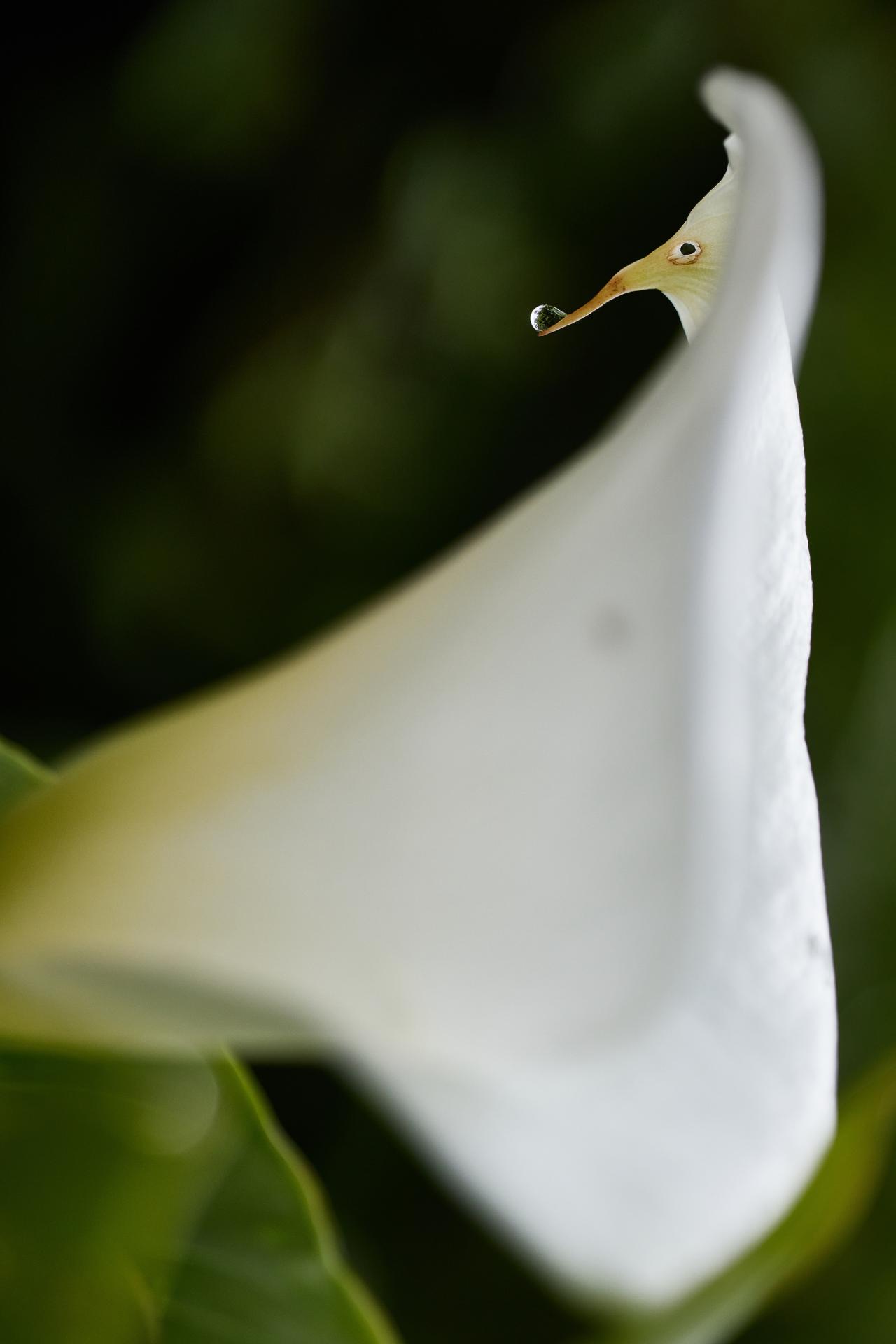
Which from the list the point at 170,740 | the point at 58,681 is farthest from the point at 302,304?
the point at 170,740

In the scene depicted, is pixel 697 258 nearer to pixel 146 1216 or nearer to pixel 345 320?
pixel 146 1216

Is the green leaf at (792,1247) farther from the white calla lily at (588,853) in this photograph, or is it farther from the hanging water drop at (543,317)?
the hanging water drop at (543,317)

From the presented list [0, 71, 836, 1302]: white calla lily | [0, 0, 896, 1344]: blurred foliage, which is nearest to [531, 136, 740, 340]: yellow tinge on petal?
[0, 71, 836, 1302]: white calla lily

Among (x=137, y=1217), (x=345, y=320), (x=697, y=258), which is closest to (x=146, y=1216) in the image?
(x=137, y=1217)

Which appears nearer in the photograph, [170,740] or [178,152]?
[170,740]

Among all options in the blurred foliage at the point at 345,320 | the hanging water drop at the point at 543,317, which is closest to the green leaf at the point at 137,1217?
the hanging water drop at the point at 543,317

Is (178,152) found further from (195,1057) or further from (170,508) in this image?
(195,1057)
